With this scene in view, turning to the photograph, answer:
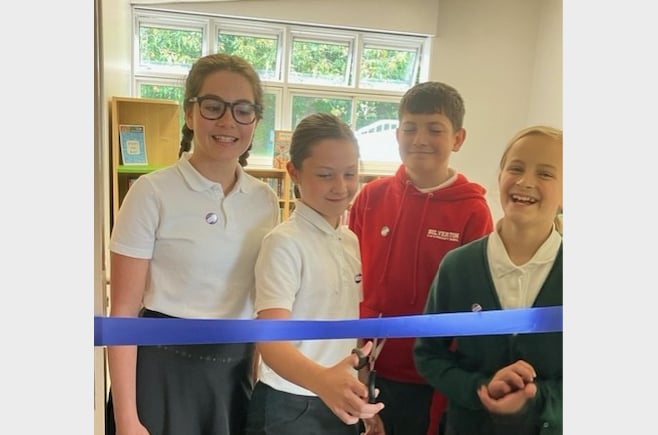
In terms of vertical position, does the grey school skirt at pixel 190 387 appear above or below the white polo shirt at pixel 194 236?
below

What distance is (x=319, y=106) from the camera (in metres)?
0.51

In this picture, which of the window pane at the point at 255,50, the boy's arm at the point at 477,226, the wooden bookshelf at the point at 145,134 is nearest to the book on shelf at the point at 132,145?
the wooden bookshelf at the point at 145,134

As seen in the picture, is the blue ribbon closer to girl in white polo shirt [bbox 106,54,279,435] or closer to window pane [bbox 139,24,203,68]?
girl in white polo shirt [bbox 106,54,279,435]

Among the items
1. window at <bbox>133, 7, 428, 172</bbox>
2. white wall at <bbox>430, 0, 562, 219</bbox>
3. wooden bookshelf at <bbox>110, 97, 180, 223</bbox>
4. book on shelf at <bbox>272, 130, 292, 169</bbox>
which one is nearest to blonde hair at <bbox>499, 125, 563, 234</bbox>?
white wall at <bbox>430, 0, 562, 219</bbox>

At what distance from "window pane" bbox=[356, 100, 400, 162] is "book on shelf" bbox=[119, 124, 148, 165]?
19 centimetres

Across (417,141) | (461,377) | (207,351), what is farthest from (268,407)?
(417,141)

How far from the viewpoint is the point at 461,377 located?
21.2 inches

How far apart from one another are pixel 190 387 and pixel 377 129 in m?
0.30

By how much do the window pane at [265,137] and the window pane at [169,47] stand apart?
76 mm

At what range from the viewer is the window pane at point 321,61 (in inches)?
20.0

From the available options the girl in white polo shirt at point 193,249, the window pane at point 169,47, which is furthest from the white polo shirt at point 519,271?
the window pane at point 169,47

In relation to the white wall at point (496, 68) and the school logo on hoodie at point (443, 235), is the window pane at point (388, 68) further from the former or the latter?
the school logo on hoodie at point (443, 235)

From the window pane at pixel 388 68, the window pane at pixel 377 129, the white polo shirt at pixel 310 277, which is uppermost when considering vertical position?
the window pane at pixel 388 68

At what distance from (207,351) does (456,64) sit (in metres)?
0.36
